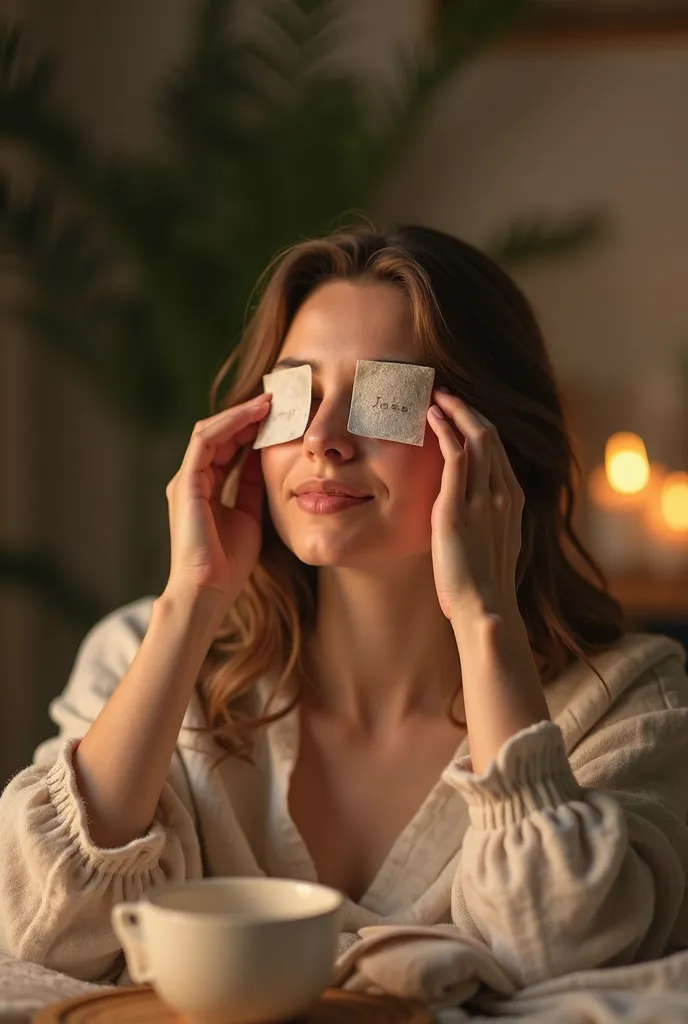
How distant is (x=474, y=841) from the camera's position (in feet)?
3.87

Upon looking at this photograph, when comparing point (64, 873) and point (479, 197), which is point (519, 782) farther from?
point (479, 197)

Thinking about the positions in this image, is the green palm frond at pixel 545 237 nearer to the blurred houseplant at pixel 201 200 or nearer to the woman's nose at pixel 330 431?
the blurred houseplant at pixel 201 200

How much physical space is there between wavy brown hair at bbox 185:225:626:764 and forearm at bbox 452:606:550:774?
25 centimetres

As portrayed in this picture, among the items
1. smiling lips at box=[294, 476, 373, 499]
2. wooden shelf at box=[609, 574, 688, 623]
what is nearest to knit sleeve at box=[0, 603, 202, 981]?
smiling lips at box=[294, 476, 373, 499]

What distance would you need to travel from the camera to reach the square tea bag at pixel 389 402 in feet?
4.78

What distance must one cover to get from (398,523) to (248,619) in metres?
0.34

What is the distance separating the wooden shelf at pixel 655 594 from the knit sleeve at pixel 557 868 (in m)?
1.97

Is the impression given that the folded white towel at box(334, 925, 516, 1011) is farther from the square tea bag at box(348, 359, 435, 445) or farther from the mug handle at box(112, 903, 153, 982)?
the square tea bag at box(348, 359, 435, 445)

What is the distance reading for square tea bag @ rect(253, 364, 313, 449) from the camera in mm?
1489

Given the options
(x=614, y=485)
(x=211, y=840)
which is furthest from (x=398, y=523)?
(x=614, y=485)

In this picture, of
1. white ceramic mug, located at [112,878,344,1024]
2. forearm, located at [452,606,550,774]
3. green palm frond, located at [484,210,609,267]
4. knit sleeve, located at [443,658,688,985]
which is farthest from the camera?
green palm frond, located at [484,210,609,267]

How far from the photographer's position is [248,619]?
5.60 ft

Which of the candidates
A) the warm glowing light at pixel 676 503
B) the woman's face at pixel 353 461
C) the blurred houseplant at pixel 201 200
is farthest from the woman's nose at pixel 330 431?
the warm glowing light at pixel 676 503

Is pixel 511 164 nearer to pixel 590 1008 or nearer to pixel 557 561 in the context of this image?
pixel 557 561
